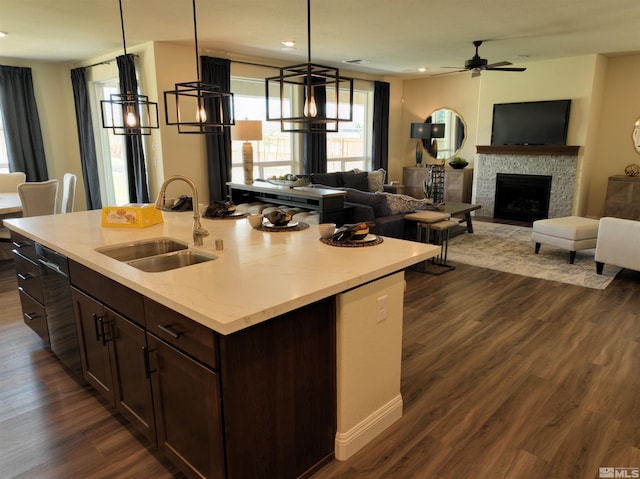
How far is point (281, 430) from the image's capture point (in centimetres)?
179

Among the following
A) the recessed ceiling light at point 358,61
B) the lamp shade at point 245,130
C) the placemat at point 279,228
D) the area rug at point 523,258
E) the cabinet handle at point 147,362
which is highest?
the recessed ceiling light at point 358,61

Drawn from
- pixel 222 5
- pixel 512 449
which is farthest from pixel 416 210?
pixel 512 449

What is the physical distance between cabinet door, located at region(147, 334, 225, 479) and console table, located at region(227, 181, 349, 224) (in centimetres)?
302

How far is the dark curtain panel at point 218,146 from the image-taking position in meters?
6.23

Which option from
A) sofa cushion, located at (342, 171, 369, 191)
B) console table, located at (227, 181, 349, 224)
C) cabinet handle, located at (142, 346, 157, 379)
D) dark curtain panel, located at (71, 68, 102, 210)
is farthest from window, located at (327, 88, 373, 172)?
cabinet handle, located at (142, 346, 157, 379)

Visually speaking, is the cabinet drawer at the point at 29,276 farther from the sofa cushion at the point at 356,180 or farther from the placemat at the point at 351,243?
the sofa cushion at the point at 356,180

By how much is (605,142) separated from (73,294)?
27.0ft

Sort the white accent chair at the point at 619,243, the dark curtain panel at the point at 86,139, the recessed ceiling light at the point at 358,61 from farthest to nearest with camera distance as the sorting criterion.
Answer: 1. the recessed ceiling light at the point at 358,61
2. the dark curtain panel at the point at 86,139
3. the white accent chair at the point at 619,243

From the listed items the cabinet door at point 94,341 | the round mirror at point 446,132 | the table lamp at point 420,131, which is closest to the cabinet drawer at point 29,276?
the cabinet door at point 94,341

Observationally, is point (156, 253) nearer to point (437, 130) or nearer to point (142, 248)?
point (142, 248)

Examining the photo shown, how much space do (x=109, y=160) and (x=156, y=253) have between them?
566 centimetres

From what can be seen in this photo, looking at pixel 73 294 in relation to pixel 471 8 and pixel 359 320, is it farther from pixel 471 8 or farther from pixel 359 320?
pixel 471 8

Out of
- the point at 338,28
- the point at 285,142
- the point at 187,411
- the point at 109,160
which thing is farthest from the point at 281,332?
the point at 109,160

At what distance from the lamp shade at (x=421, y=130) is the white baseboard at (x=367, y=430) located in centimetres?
739
